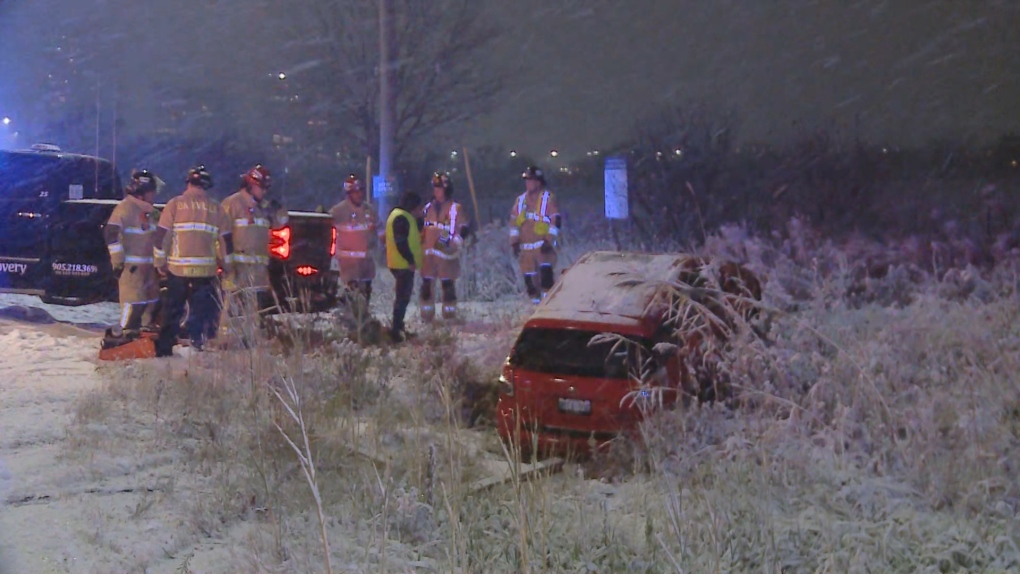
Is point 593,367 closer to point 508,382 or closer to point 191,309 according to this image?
point 508,382

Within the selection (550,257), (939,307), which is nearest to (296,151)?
(550,257)

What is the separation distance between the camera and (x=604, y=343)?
21.9ft

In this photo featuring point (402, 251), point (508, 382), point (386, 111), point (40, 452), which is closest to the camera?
point (40, 452)

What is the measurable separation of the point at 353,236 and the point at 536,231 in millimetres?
2170

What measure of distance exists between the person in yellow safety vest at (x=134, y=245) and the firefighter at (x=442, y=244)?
3.07 meters

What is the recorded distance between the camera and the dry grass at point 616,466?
477 cm

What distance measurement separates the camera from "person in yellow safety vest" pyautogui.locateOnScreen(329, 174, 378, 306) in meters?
11.0

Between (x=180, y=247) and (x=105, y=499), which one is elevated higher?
(x=180, y=247)

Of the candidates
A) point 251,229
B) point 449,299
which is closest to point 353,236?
point 449,299

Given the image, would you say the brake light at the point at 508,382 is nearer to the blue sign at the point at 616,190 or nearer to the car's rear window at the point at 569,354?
the car's rear window at the point at 569,354

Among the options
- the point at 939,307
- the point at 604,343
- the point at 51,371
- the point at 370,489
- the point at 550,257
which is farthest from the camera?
the point at 550,257

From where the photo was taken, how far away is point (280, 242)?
10.4 meters

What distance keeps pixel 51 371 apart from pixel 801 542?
6.84 m

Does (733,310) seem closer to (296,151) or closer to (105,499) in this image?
(105,499)
